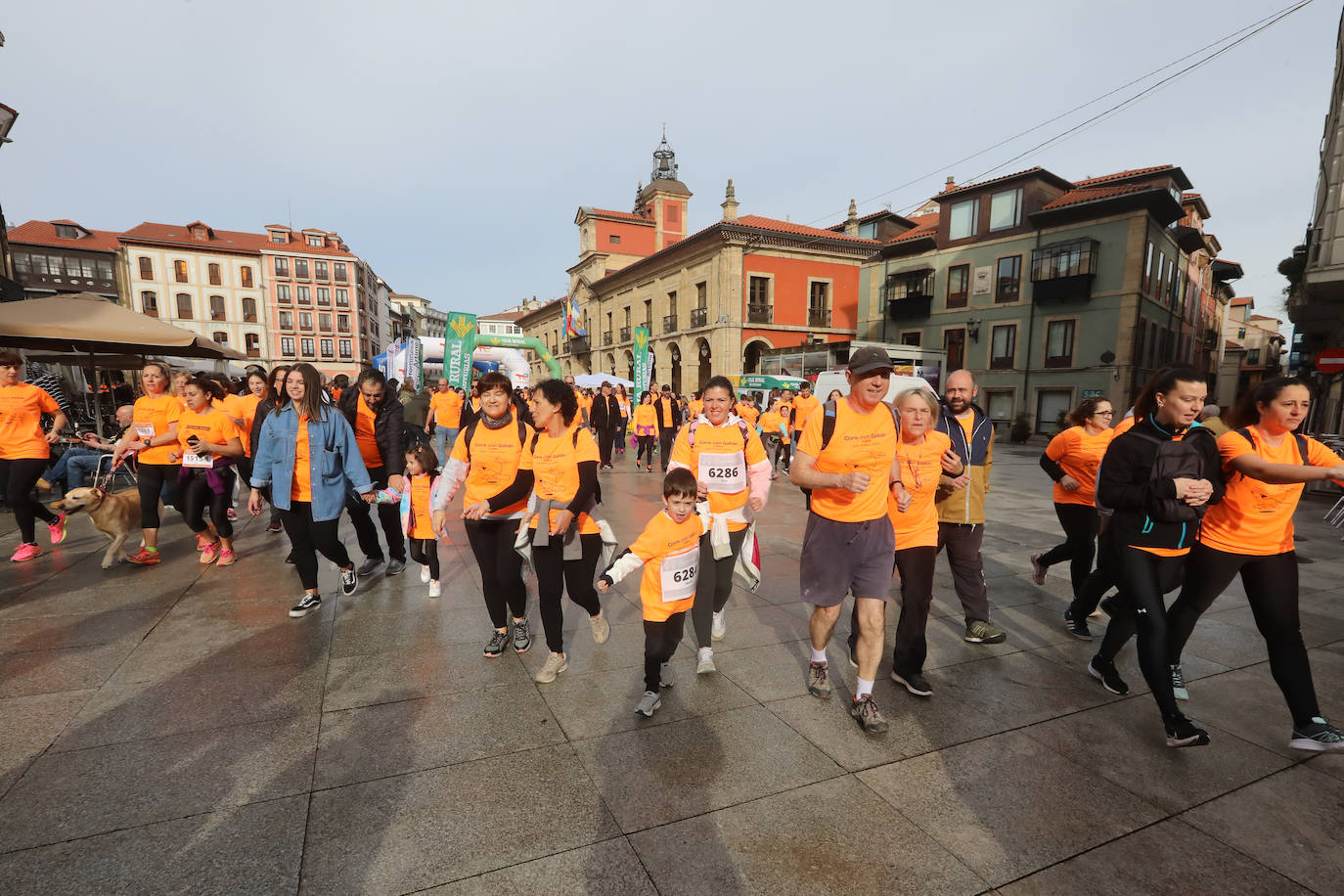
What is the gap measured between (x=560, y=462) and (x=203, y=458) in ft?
13.8

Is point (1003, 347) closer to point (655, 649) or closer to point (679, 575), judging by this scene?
point (679, 575)

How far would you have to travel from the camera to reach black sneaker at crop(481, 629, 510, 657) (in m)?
3.86

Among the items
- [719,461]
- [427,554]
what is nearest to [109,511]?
[427,554]

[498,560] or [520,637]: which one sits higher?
[498,560]

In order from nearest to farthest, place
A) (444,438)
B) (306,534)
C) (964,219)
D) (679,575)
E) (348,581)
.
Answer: (679,575) → (306,534) → (348,581) → (444,438) → (964,219)

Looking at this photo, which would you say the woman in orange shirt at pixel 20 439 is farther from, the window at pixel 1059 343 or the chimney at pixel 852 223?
the chimney at pixel 852 223

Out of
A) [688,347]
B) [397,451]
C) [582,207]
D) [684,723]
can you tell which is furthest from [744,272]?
[684,723]

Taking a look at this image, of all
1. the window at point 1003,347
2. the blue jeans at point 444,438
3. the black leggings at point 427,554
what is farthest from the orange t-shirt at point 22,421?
the window at point 1003,347

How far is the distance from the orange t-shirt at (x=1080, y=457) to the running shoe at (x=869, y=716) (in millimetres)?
2623

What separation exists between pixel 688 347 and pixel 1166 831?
112 ft

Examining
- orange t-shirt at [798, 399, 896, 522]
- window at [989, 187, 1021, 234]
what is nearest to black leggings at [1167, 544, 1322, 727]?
orange t-shirt at [798, 399, 896, 522]

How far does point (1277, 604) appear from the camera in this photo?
2928mm

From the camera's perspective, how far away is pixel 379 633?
13.8 ft

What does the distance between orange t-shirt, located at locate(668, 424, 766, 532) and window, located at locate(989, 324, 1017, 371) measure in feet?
87.9
